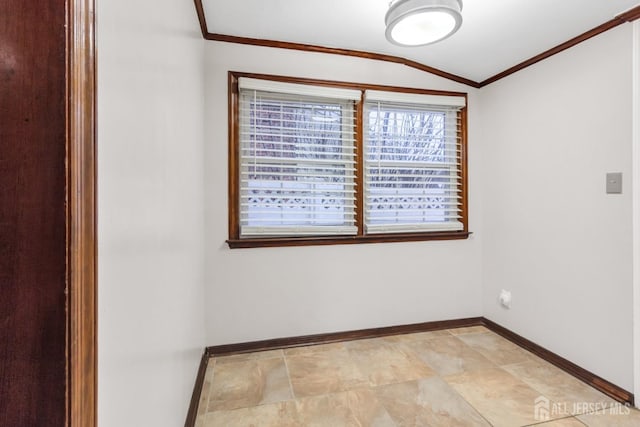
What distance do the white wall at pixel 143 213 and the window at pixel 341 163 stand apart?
2.42 feet

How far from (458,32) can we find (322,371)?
8.25 feet

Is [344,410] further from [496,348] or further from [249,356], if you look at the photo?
[496,348]

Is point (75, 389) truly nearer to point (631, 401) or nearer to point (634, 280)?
point (634, 280)

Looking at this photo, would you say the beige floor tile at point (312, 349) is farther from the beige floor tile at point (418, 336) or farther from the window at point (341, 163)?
the window at point (341, 163)

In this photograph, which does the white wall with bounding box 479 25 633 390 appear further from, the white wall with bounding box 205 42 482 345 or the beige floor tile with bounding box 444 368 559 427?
the beige floor tile with bounding box 444 368 559 427

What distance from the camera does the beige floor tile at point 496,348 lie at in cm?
222

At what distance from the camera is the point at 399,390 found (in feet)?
6.09

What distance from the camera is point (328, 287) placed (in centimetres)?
248

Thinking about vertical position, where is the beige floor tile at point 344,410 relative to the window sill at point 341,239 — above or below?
below

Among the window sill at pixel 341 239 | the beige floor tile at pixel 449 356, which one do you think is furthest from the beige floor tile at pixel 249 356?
the beige floor tile at pixel 449 356

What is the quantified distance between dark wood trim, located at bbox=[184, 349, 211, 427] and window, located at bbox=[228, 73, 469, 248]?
847mm

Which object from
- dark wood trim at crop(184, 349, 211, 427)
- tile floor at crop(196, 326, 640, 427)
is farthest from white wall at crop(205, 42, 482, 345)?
tile floor at crop(196, 326, 640, 427)

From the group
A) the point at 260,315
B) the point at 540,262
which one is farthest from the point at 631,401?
the point at 260,315

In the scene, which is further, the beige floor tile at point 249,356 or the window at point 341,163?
the window at point 341,163
